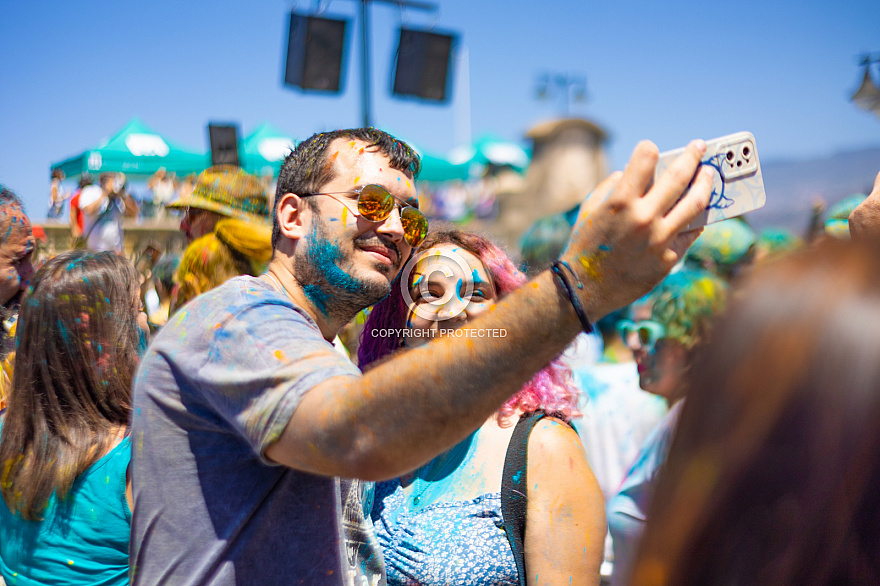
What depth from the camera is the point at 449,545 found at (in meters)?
1.65

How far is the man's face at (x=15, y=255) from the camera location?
268 centimetres

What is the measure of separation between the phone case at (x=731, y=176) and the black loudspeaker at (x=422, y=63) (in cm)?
737

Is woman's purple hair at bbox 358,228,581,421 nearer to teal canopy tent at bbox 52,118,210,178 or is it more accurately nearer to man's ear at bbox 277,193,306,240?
man's ear at bbox 277,193,306,240

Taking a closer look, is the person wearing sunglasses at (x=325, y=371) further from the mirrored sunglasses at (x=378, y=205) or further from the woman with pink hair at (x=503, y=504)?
the woman with pink hair at (x=503, y=504)

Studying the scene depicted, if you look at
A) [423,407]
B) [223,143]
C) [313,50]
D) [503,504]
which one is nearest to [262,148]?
[313,50]

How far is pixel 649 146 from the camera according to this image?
81cm

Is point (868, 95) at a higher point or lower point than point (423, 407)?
higher

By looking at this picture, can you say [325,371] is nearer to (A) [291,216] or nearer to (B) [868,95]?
(A) [291,216]

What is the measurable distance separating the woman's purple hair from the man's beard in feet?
1.82

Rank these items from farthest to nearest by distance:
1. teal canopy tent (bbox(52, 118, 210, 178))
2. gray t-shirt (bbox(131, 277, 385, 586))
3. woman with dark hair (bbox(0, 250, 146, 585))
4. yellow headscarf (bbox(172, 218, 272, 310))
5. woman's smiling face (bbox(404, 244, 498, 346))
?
1. teal canopy tent (bbox(52, 118, 210, 178))
2. yellow headscarf (bbox(172, 218, 272, 310))
3. woman's smiling face (bbox(404, 244, 498, 346))
4. woman with dark hair (bbox(0, 250, 146, 585))
5. gray t-shirt (bbox(131, 277, 385, 586))

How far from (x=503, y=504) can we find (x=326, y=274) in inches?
31.0

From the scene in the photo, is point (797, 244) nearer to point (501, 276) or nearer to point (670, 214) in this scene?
point (670, 214)

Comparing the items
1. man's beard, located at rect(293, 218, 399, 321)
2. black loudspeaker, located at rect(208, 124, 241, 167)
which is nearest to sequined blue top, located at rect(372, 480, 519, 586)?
man's beard, located at rect(293, 218, 399, 321)

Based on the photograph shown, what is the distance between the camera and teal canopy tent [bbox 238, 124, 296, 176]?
15.3 meters
